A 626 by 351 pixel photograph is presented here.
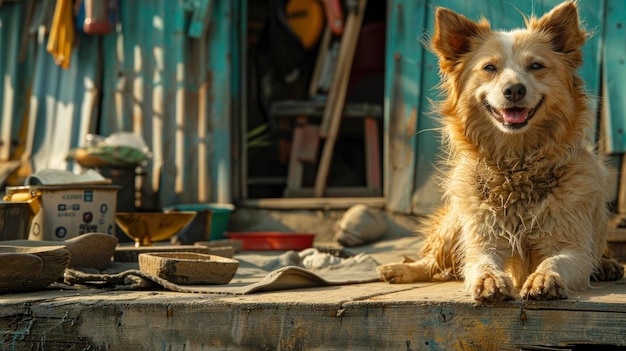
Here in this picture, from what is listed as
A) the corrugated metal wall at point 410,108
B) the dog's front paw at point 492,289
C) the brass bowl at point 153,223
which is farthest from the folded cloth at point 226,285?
the corrugated metal wall at point 410,108

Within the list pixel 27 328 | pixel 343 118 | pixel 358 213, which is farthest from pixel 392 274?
pixel 343 118

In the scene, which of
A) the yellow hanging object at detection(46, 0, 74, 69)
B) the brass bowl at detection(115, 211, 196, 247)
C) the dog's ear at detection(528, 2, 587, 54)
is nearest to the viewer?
the dog's ear at detection(528, 2, 587, 54)

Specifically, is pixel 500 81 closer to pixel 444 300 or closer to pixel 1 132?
pixel 444 300

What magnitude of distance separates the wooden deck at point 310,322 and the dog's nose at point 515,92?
0.99m

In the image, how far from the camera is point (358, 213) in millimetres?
7641

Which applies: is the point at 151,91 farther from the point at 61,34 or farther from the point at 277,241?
the point at 277,241

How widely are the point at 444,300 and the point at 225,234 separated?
431 centimetres

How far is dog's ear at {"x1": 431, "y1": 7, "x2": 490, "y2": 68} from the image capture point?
4.78 m

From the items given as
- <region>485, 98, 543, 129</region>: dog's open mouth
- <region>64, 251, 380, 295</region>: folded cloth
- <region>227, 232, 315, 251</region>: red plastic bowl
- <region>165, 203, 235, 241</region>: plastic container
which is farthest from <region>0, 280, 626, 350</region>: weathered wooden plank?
<region>165, 203, 235, 241</region>: plastic container

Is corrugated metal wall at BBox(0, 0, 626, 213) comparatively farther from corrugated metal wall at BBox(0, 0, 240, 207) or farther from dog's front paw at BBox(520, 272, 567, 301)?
dog's front paw at BBox(520, 272, 567, 301)

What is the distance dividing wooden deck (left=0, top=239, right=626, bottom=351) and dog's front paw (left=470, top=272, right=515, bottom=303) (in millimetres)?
39

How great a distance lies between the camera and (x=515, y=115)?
4.37m

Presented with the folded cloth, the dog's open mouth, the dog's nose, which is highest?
the dog's nose

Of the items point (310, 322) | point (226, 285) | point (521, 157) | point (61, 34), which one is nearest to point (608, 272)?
point (521, 157)
